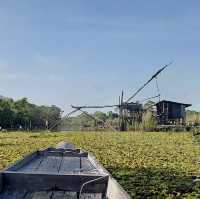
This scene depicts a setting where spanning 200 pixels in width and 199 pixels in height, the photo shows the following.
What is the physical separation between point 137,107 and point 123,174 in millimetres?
28436

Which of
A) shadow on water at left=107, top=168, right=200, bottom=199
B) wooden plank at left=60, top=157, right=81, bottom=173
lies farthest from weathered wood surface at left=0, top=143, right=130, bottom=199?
shadow on water at left=107, top=168, right=200, bottom=199

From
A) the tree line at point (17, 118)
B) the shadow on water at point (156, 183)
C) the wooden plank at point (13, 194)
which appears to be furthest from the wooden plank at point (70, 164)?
the tree line at point (17, 118)

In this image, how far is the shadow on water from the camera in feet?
18.7

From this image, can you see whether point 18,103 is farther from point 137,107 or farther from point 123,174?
point 123,174

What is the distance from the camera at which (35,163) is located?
5.82 meters

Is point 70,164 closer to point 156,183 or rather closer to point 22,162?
point 22,162

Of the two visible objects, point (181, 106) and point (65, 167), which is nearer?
point (65, 167)

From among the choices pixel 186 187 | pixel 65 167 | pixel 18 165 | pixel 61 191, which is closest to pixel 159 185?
pixel 186 187

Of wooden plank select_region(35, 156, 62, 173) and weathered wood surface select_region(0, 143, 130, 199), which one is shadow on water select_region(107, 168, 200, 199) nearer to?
wooden plank select_region(35, 156, 62, 173)

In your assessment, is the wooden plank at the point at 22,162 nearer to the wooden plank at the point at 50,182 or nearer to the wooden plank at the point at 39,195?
the wooden plank at the point at 50,182

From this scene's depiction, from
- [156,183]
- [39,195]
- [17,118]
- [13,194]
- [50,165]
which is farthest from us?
[17,118]

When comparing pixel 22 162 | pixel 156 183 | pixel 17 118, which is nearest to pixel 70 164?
pixel 22 162

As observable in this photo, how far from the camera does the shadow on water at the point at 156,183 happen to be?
225 inches

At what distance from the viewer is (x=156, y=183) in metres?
6.60
